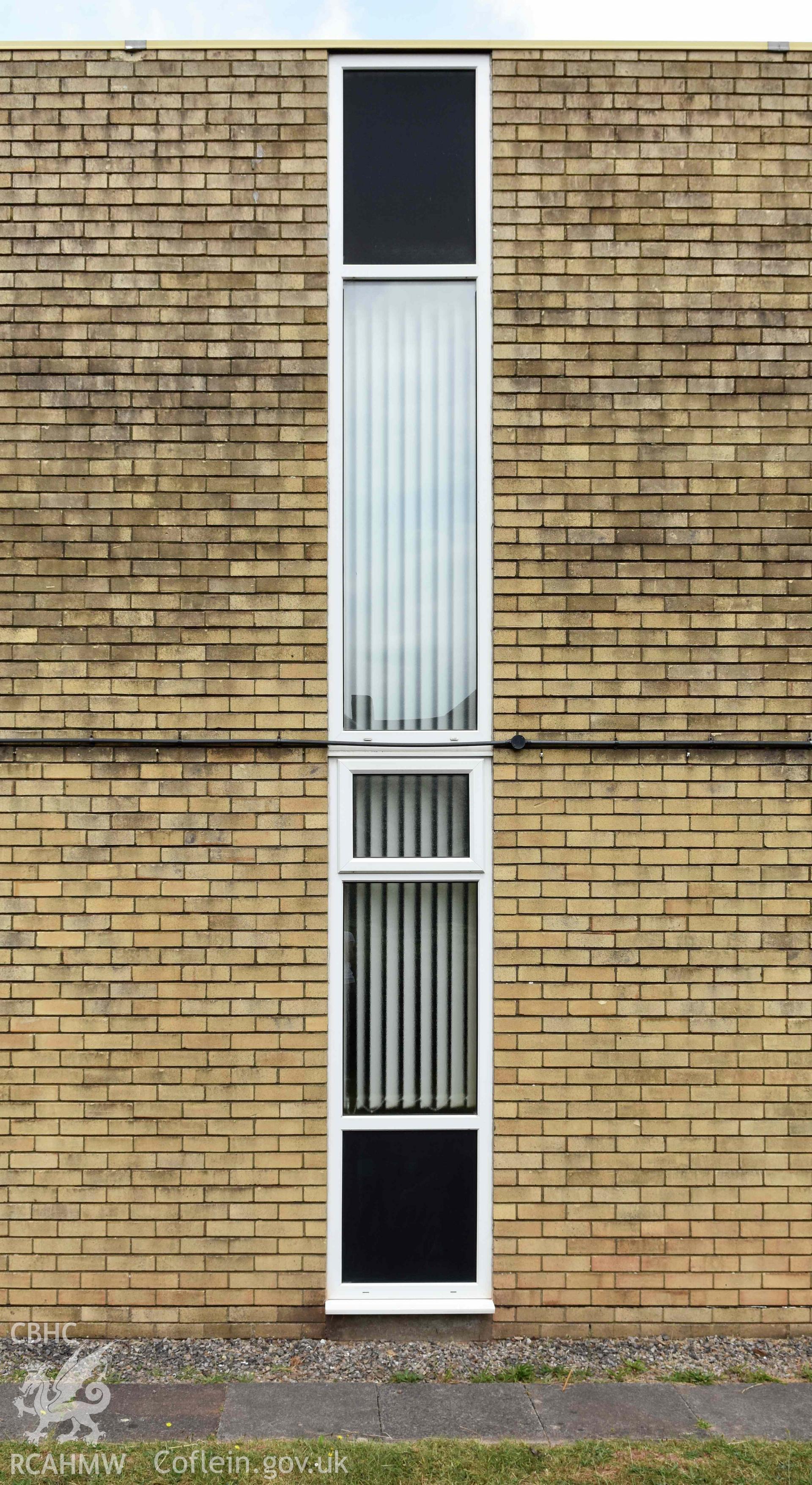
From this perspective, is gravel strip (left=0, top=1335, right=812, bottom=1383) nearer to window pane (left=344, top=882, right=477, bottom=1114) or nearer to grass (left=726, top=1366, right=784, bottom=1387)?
grass (left=726, top=1366, right=784, bottom=1387)

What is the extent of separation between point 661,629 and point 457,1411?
3.45 metres

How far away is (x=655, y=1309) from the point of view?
464cm

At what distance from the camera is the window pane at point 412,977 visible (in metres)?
4.79

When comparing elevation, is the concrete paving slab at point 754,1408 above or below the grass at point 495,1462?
below

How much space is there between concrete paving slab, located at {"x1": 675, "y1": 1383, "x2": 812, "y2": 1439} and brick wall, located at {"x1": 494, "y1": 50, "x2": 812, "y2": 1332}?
41 cm

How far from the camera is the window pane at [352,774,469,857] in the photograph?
15.8ft

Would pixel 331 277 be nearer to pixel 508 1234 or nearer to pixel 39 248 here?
pixel 39 248

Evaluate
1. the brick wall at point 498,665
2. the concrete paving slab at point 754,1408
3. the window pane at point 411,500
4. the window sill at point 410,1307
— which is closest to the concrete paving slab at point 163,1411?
the brick wall at point 498,665

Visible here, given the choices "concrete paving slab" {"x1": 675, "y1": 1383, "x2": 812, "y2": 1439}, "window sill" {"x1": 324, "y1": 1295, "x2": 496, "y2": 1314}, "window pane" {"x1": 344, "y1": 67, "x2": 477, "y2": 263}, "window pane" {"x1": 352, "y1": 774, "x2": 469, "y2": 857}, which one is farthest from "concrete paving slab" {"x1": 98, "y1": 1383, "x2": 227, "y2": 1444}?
"window pane" {"x1": 344, "y1": 67, "x2": 477, "y2": 263}

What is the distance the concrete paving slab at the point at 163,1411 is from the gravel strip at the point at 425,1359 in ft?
0.23

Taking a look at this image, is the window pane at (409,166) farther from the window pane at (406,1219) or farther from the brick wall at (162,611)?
the window pane at (406,1219)

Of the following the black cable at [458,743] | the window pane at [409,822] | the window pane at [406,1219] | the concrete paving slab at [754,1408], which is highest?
the black cable at [458,743]

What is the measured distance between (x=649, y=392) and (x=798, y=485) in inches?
33.1

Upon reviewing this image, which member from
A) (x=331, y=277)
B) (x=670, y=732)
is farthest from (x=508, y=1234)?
(x=331, y=277)
